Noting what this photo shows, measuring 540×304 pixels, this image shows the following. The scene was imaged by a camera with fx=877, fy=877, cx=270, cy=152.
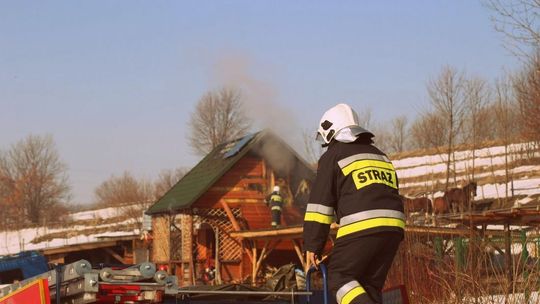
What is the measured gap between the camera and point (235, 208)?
28.7 metres

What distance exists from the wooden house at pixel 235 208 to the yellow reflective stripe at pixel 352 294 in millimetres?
21711

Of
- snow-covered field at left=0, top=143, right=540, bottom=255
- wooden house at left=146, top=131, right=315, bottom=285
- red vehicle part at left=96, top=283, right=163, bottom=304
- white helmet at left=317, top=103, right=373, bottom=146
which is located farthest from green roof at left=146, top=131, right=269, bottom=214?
white helmet at left=317, top=103, right=373, bottom=146

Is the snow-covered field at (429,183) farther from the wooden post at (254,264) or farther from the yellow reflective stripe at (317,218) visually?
the yellow reflective stripe at (317,218)

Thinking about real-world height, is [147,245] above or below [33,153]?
below

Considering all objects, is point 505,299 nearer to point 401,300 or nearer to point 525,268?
point 525,268

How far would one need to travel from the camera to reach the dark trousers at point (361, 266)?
5.48 metres

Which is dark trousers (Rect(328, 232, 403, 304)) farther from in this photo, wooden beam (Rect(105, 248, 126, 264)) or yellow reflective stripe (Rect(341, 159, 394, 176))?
wooden beam (Rect(105, 248, 126, 264))

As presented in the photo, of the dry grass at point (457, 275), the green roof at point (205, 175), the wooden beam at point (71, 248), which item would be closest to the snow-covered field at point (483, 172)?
the green roof at point (205, 175)

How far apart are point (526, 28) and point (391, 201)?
12801 millimetres

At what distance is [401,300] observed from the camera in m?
6.88

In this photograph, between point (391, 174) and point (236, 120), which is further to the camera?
point (236, 120)

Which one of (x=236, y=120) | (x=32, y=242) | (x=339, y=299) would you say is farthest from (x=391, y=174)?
(x=236, y=120)

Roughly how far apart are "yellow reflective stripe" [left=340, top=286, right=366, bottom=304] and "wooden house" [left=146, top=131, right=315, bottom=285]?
21.7 metres

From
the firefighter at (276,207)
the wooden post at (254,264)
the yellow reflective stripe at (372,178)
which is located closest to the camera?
the yellow reflective stripe at (372,178)
